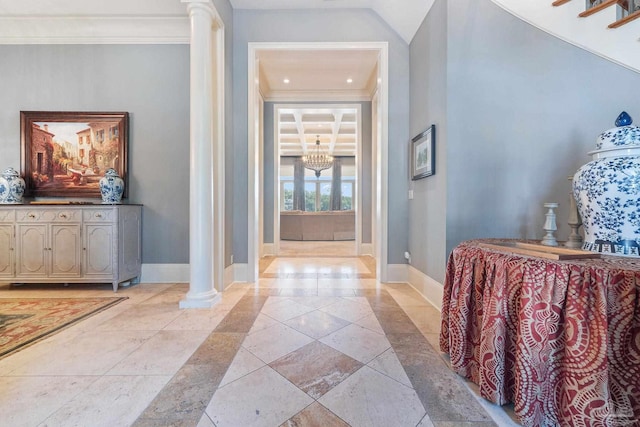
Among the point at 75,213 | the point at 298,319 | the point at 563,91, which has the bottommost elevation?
the point at 298,319

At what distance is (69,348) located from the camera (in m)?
1.49

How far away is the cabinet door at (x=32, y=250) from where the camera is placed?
2.49 metres

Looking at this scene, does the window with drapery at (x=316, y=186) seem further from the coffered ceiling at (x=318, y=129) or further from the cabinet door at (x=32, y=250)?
the cabinet door at (x=32, y=250)

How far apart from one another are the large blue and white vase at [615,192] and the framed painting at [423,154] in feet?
3.84

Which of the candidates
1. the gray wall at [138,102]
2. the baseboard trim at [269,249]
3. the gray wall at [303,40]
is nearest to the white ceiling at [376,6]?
the gray wall at [303,40]

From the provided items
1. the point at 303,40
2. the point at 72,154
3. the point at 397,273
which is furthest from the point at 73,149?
the point at 397,273

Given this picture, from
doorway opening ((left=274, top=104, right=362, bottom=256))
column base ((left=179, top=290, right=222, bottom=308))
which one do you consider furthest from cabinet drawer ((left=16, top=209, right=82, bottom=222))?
doorway opening ((left=274, top=104, right=362, bottom=256))

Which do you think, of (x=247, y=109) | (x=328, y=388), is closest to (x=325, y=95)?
(x=247, y=109)

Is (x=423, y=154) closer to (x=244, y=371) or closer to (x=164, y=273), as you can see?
(x=244, y=371)

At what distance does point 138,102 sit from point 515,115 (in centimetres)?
383

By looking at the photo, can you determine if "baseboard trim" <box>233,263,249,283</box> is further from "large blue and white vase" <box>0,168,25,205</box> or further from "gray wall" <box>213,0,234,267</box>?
"large blue and white vase" <box>0,168,25,205</box>

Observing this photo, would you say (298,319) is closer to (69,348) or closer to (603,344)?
(69,348)

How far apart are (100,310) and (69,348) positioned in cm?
66

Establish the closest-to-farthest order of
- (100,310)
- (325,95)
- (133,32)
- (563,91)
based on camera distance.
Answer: (563,91) → (100,310) → (133,32) → (325,95)
